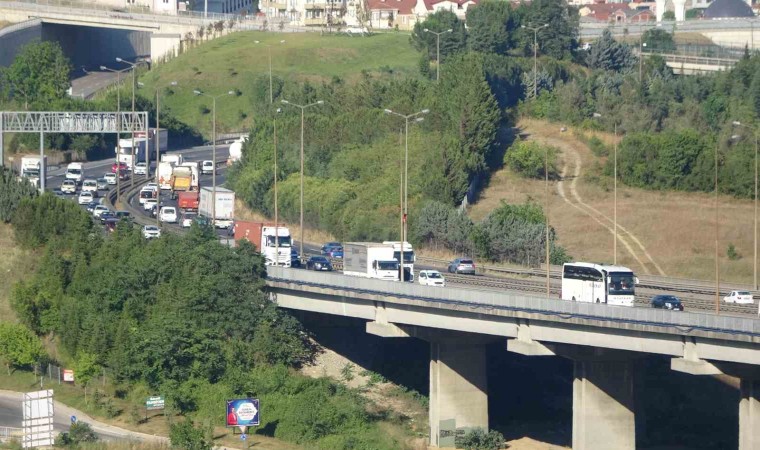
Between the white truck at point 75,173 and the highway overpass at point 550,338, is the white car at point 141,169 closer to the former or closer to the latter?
the white truck at point 75,173

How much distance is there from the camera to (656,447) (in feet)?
301

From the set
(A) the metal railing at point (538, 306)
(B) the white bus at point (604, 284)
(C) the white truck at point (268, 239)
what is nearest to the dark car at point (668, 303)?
(B) the white bus at point (604, 284)

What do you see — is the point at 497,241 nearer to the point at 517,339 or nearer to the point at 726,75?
the point at 517,339

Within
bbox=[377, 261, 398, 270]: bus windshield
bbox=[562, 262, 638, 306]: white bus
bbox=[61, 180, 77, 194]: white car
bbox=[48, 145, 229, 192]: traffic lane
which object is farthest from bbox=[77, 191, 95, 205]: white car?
bbox=[562, 262, 638, 306]: white bus

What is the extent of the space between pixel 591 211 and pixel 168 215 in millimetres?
34702

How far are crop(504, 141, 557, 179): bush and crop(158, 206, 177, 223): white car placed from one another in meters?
33.4

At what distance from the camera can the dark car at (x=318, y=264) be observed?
108 m

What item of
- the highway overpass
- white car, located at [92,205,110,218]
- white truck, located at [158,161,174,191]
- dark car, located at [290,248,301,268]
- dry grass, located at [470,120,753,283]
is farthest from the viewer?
white truck, located at [158,161,174,191]

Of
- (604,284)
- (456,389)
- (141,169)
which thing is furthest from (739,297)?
(141,169)

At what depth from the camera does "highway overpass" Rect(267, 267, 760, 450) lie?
79312 mm

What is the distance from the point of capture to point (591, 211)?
14088 cm

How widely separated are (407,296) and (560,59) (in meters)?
113

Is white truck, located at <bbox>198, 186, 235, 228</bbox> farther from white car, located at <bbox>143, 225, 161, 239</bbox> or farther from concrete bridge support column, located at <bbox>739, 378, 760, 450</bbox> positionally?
concrete bridge support column, located at <bbox>739, 378, 760, 450</bbox>

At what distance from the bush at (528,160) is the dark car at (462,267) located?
130 ft
